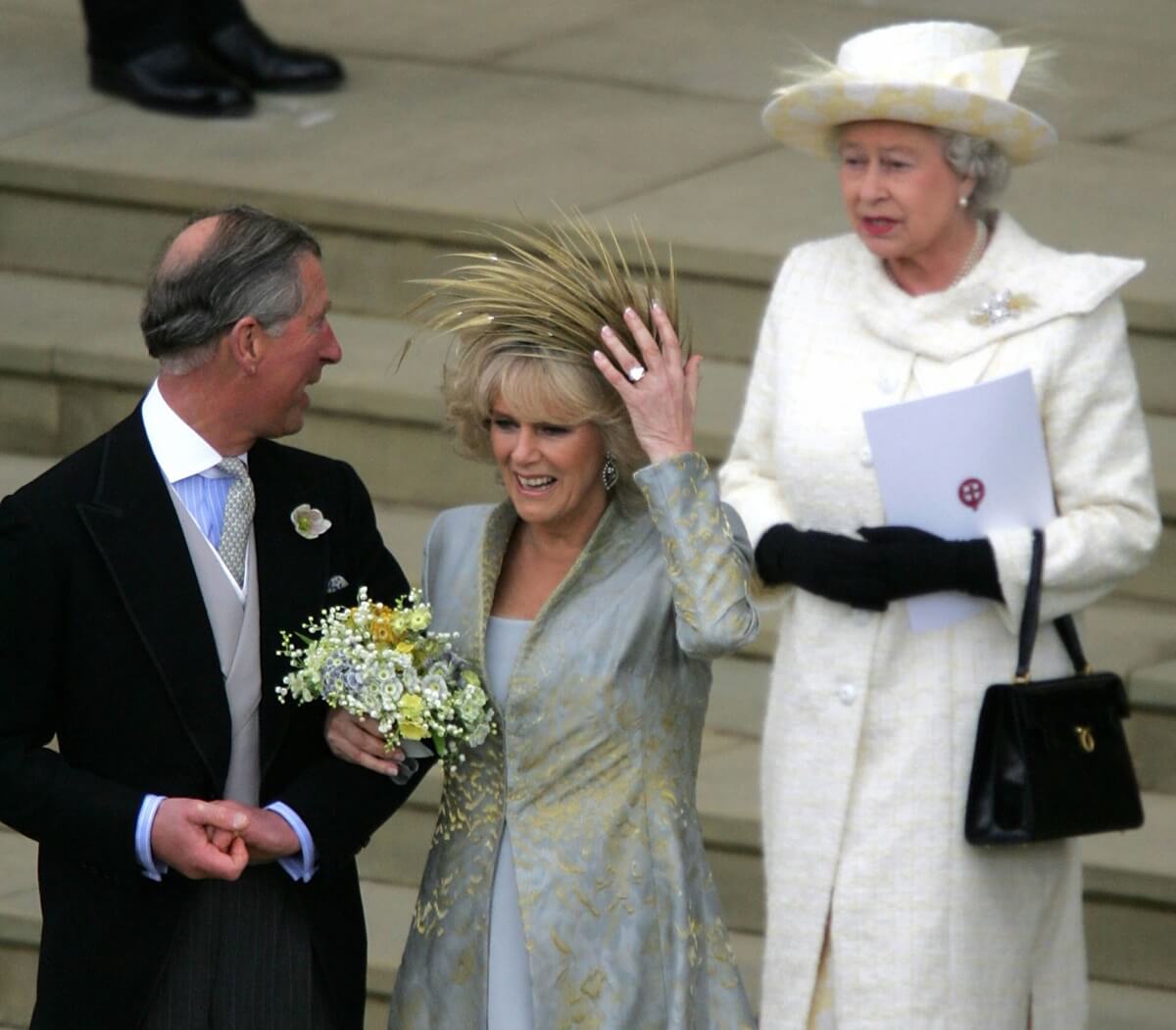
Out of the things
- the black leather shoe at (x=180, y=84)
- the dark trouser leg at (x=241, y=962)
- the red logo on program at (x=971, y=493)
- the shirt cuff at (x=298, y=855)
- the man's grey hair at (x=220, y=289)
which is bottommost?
the dark trouser leg at (x=241, y=962)

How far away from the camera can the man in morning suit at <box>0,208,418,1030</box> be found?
3076 millimetres

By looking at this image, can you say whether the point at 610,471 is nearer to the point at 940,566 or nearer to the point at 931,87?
the point at 940,566

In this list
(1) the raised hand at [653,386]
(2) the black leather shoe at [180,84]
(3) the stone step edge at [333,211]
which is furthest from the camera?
(2) the black leather shoe at [180,84]

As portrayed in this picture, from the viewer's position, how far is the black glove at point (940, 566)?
12.2 ft

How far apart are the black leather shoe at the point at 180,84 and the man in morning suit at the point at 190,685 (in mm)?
3563

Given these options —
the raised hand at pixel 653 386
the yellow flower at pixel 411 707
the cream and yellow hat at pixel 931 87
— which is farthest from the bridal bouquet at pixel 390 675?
the cream and yellow hat at pixel 931 87

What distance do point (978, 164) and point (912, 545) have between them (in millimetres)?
567

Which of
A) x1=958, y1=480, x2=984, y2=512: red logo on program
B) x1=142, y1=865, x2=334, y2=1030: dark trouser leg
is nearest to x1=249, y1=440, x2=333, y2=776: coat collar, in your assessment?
x1=142, y1=865, x2=334, y2=1030: dark trouser leg

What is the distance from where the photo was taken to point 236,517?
3.19 meters

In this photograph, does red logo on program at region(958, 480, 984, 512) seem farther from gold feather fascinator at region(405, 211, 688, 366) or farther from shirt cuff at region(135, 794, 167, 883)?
shirt cuff at region(135, 794, 167, 883)

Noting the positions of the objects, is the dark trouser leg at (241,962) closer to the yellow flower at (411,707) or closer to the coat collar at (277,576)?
the coat collar at (277,576)

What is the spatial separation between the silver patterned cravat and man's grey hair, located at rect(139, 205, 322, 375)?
0.46ft

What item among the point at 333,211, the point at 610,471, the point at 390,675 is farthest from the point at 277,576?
the point at 333,211

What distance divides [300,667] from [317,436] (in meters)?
2.57
